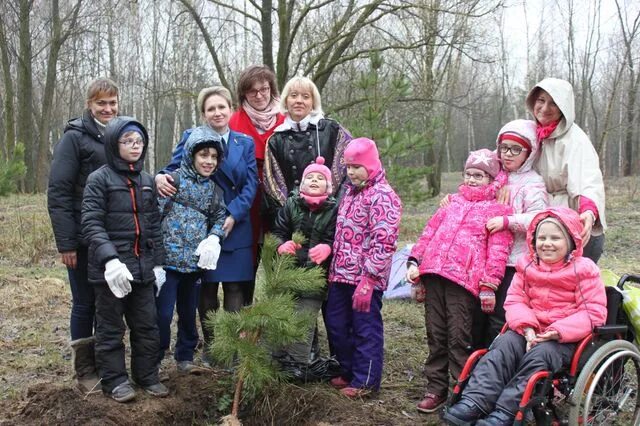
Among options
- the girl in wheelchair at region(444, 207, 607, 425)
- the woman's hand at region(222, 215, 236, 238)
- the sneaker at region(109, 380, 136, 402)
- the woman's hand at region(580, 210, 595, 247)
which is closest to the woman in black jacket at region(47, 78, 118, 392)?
the sneaker at region(109, 380, 136, 402)

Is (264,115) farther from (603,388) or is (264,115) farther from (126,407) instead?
(603,388)

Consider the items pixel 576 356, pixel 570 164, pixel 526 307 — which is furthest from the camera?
pixel 570 164

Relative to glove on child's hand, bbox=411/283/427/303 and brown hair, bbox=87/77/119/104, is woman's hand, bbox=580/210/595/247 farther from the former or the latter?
brown hair, bbox=87/77/119/104

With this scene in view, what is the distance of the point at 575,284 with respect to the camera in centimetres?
314

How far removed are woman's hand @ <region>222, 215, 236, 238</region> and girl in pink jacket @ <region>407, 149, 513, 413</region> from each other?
1245mm

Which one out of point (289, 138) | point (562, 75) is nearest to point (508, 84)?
point (562, 75)

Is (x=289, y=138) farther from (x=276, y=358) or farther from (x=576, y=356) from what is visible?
(x=576, y=356)

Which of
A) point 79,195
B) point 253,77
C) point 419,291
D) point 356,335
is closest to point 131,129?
point 79,195

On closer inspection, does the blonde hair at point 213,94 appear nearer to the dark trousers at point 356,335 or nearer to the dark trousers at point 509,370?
the dark trousers at point 356,335

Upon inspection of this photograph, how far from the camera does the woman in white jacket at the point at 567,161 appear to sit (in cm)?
341

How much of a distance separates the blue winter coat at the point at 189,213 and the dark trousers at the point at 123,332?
0.29m

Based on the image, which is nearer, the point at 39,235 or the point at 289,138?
the point at 289,138

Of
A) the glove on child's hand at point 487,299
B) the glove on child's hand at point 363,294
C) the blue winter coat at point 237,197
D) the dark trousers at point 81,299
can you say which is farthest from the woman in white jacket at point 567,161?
the dark trousers at point 81,299

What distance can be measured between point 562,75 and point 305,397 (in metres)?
38.6
